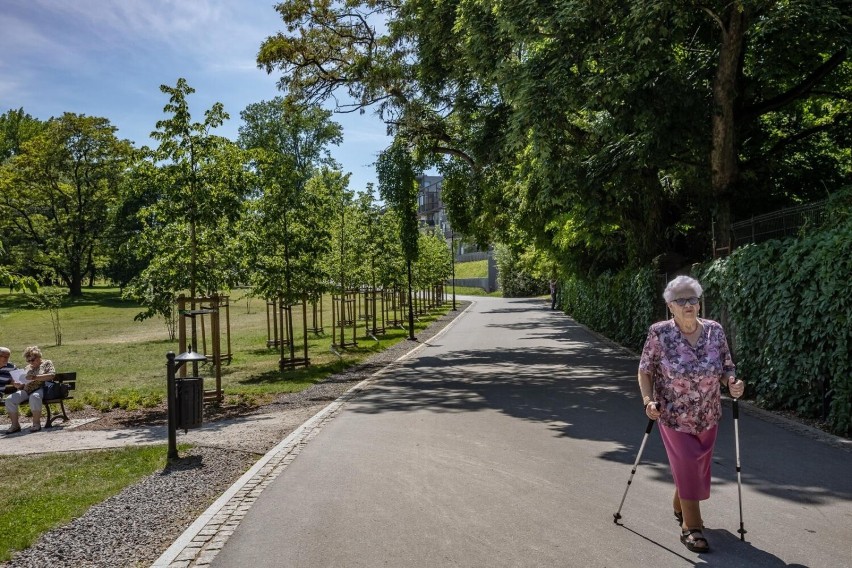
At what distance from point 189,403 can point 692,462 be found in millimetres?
5930

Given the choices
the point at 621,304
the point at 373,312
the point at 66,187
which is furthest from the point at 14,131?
the point at 621,304

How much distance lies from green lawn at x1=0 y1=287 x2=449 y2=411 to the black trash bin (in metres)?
3.13

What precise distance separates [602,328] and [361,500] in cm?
2222

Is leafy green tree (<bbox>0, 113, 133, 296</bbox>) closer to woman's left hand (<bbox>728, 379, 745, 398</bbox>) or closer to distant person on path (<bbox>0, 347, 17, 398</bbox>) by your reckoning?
distant person on path (<bbox>0, 347, 17, 398</bbox>)

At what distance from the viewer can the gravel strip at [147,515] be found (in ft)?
17.3

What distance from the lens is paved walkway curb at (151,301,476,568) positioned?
16.8ft

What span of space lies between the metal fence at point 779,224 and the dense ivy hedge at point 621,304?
5.75 m

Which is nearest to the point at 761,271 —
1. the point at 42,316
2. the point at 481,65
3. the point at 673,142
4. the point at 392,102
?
the point at 673,142

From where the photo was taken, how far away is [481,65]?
17.1 m

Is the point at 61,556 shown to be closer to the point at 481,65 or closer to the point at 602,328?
the point at 481,65

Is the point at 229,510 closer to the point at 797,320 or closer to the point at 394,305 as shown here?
the point at 797,320

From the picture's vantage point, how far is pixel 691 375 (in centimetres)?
496

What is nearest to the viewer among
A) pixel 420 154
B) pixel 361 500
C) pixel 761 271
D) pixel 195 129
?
pixel 361 500

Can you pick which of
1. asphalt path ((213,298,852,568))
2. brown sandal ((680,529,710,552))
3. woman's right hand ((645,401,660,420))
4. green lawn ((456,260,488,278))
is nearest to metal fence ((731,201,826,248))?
asphalt path ((213,298,852,568))
